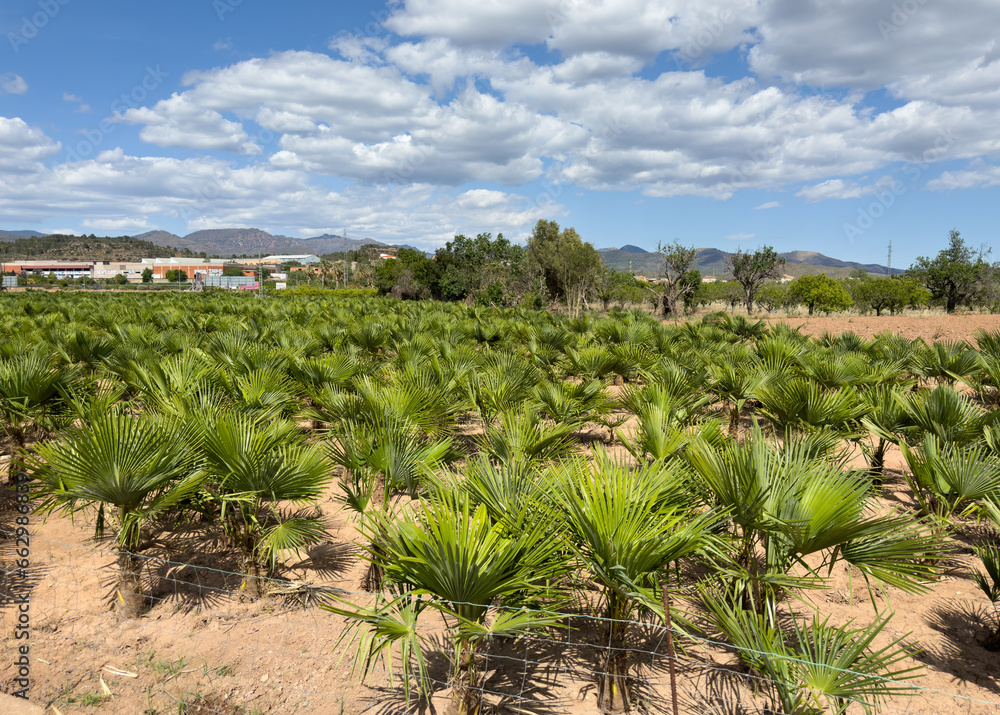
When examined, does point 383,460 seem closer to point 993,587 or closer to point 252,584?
point 252,584

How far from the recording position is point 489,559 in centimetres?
274

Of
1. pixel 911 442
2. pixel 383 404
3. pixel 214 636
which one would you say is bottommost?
pixel 214 636

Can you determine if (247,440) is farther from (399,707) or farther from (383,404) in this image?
(399,707)

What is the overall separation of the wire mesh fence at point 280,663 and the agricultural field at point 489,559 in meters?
0.02

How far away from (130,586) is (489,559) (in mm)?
3303

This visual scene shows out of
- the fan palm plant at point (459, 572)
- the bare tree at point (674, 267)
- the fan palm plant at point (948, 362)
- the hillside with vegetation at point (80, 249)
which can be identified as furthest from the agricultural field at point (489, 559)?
the hillside with vegetation at point (80, 249)

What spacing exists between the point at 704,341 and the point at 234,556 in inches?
423

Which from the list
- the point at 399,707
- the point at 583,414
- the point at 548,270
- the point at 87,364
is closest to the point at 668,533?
the point at 399,707

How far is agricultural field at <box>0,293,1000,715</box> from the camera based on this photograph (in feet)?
9.36

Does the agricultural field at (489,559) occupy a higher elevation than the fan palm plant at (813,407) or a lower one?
lower

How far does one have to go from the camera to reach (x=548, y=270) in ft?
162

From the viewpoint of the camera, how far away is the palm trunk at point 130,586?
4.30 metres

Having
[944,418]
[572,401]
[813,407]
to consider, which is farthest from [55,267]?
[944,418]

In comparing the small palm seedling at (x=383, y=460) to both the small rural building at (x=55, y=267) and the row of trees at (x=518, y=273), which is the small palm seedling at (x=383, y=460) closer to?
the row of trees at (x=518, y=273)
